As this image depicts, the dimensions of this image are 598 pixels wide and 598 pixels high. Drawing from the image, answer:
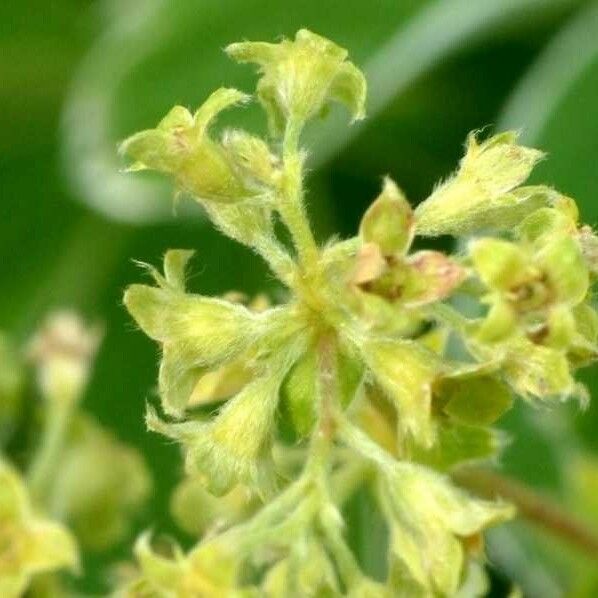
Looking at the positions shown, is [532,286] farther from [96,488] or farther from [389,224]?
[96,488]

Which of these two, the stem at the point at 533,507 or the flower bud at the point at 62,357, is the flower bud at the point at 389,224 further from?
the flower bud at the point at 62,357

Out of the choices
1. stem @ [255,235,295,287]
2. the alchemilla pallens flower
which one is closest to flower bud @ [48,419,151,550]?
the alchemilla pallens flower

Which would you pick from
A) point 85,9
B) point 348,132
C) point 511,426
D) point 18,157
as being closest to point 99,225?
→ point 18,157

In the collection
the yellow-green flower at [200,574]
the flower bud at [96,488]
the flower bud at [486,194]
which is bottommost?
the flower bud at [96,488]

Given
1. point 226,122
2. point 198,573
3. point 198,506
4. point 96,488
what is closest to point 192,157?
point 198,573

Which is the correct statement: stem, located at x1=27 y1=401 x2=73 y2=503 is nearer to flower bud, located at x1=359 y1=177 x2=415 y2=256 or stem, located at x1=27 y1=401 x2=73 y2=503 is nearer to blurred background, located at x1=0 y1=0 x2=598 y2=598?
blurred background, located at x1=0 y1=0 x2=598 y2=598

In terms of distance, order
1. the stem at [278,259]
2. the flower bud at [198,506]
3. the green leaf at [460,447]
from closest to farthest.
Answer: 1. the stem at [278,259]
2. the green leaf at [460,447]
3. the flower bud at [198,506]

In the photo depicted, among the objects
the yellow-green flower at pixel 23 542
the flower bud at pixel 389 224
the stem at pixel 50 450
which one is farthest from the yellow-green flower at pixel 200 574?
the stem at pixel 50 450
